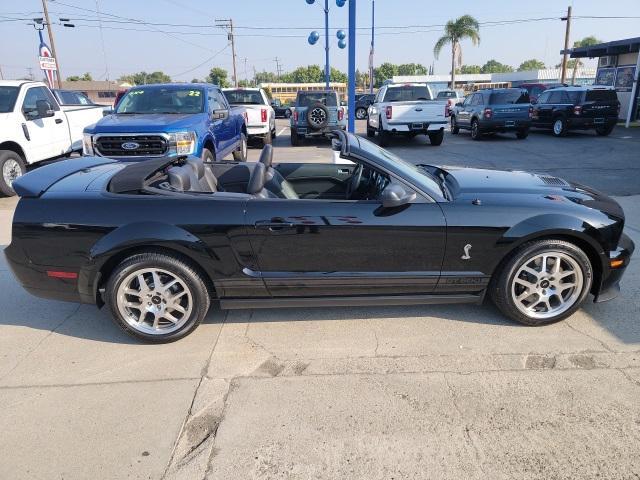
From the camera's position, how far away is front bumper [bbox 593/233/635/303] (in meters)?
3.29

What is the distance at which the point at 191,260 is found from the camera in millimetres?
3174

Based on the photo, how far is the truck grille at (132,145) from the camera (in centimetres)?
648

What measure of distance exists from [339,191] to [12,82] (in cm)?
726

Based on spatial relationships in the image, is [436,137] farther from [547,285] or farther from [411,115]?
[547,285]

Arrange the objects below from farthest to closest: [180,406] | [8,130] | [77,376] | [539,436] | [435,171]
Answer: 1. [8,130]
2. [435,171]
3. [77,376]
4. [180,406]
5. [539,436]

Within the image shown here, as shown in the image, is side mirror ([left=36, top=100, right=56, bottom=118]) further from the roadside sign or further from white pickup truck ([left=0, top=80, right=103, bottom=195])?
the roadside sign

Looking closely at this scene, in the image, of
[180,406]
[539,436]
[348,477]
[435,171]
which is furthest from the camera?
[435,171]

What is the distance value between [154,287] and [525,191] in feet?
9.21

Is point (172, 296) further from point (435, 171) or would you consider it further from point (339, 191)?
point (435, 171)

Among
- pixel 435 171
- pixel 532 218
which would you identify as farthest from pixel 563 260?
pixel 435 171

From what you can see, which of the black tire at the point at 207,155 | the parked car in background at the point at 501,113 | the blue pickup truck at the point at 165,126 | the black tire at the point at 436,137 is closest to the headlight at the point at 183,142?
the blue pickup truck at the point at 165,126

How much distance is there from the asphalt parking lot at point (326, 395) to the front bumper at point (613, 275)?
236 mm

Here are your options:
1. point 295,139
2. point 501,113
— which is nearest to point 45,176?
point 295,139

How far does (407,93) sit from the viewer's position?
14094 mm
